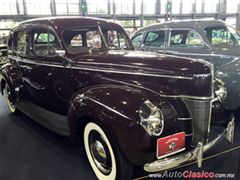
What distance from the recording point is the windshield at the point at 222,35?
492 cm

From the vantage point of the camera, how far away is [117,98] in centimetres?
222

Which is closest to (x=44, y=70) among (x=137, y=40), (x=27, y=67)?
(x=27, y=67)

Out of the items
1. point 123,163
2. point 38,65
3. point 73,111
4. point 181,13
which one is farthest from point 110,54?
point 181,13

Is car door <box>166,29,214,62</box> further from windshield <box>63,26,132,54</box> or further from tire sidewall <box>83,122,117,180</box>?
tire sidewall <box>83,122,117,180</box>

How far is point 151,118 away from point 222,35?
3.85m

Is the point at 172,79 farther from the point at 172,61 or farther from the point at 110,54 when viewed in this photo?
the point at 110,54

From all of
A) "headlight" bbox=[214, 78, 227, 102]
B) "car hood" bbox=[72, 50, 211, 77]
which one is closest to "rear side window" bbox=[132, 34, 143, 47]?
"car hood" bbox=[72, 50, 211, 77]

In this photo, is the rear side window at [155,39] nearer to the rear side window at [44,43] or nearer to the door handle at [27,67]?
the rear side window at [44,43]

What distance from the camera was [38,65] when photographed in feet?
11.0

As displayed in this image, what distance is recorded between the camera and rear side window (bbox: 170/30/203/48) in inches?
191

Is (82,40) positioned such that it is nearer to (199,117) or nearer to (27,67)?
(27,67)

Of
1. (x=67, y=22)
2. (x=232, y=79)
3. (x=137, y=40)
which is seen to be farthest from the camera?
(x=137, y=40)

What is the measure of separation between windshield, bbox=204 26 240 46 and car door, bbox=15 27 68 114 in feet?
10.1

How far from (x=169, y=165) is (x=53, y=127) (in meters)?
1.55
